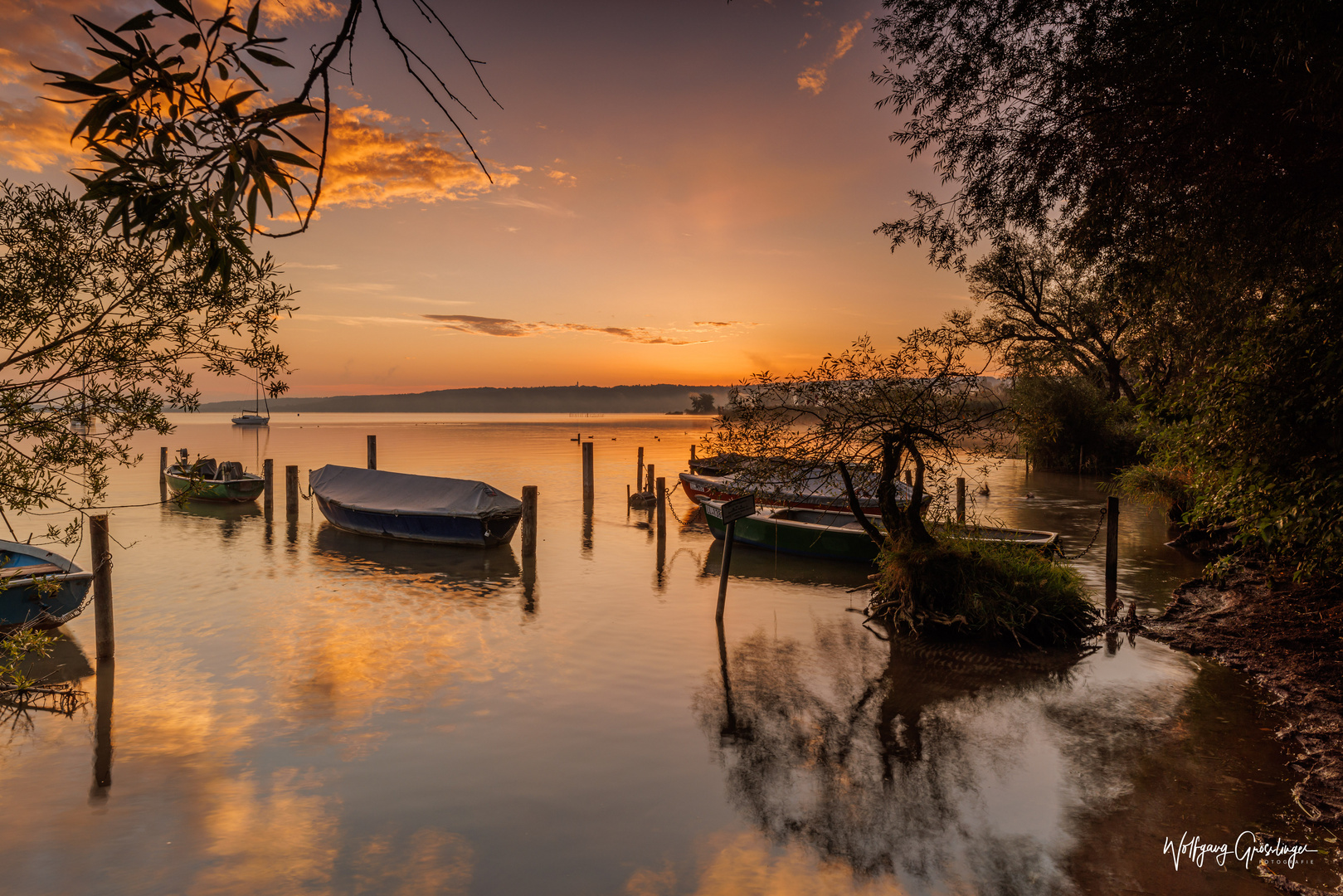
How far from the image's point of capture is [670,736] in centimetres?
871

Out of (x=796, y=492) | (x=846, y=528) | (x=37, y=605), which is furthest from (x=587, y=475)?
(x=37, y=605)

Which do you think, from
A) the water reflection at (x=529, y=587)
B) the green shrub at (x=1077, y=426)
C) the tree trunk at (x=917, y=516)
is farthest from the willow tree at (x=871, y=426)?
the green shrub at (x=1077, y=426)

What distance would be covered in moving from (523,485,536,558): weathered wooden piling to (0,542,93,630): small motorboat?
29.0ft

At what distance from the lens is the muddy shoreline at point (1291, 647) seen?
23.0ft

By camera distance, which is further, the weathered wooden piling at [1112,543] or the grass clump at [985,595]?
the weathered wooden piling at [1112,543]

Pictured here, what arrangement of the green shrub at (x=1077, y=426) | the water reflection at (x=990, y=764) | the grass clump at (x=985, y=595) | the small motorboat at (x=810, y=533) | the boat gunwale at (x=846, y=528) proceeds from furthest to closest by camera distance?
the green shrub at (x=1077, y=426) → the small motorboat at (x=810, y=533) → the boat gunwale at (x=846, y=528) → the grass clump at (x=985, y=595) → the water reflection at (x=990, y=764)

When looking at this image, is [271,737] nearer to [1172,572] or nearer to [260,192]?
[260,192]

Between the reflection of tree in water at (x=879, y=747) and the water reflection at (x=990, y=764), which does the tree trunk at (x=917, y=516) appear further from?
the water reflection at (x=990, y=764)

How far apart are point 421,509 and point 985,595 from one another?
618 inches

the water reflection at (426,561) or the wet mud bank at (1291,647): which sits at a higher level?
the wet mud bank at (1291,647)

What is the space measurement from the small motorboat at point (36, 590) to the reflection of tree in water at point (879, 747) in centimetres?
1087

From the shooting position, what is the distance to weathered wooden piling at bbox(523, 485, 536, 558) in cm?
1838

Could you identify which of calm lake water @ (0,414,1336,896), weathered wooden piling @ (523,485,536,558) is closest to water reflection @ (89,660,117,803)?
calm lake water @ (0,414,1336,896)

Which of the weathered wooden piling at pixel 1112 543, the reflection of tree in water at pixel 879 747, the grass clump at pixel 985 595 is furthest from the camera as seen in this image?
the weathered wooden piling at pixel 1112 543
